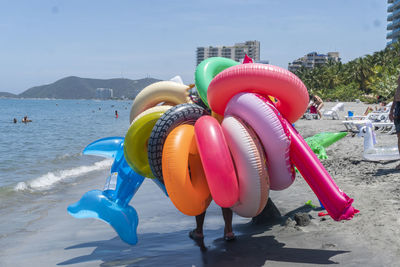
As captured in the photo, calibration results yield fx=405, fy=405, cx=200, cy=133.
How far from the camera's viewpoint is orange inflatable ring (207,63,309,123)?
412 centimetres

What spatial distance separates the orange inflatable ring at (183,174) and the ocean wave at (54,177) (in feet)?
23.9

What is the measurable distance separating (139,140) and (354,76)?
7254 centimetres

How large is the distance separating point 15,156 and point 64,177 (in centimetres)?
641

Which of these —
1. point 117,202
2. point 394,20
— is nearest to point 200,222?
point 117,202

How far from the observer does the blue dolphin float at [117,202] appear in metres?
4.49

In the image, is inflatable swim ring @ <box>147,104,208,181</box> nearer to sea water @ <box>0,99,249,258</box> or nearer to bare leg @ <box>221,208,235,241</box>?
bare leg @ <box>221,208,235,241</box>

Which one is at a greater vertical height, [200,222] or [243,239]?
[200,222]

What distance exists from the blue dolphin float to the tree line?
45.4 m

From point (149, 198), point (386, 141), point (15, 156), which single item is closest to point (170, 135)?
point (149, 198)

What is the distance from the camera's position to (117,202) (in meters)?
4.74

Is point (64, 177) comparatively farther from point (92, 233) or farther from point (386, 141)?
point (386, 141)

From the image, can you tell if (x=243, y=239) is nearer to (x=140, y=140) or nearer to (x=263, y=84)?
(x=140, y=140)

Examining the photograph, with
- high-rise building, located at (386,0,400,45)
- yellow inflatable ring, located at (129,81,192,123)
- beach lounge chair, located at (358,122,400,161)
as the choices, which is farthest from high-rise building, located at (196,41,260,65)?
yellow inflatable ring, located at (129,81,192,123)

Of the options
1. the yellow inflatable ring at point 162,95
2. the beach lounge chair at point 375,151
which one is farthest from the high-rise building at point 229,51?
the yellow inflatable ring at point 162,95
